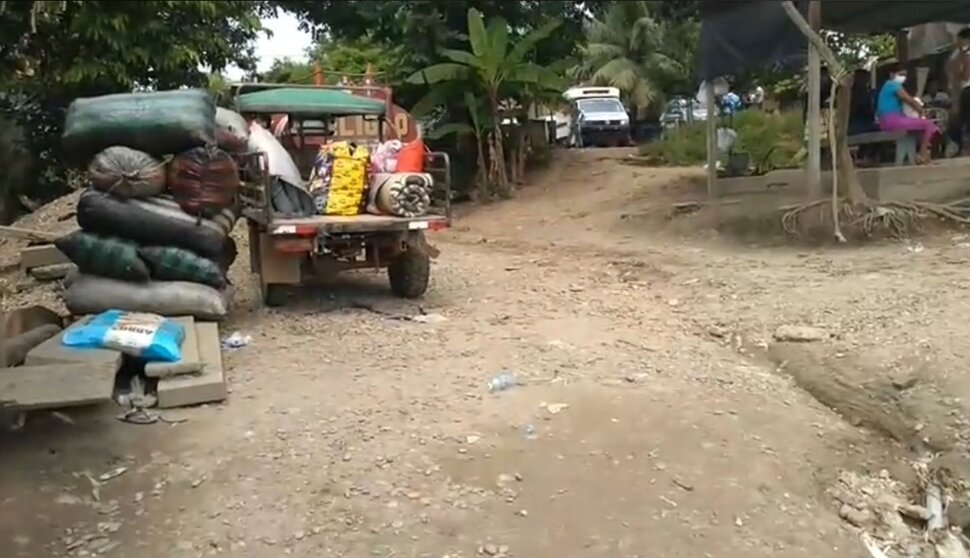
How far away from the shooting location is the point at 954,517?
4.50 meters

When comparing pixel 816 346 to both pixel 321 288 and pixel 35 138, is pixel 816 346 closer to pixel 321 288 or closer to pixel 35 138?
pixel 321 288

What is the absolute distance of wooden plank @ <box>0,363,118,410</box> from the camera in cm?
441

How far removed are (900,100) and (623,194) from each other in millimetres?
4441

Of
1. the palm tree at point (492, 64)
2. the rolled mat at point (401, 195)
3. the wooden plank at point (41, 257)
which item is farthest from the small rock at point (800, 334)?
the palm tree at point (492, 64)

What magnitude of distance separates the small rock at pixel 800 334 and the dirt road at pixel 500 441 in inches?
3.9

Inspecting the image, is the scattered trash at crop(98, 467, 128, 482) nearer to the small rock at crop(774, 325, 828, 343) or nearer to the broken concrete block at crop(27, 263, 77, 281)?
the small rock at crop(774, 325, 828, 343)

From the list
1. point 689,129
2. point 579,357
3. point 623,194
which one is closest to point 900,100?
point 623,194

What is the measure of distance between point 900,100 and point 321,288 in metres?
6.39

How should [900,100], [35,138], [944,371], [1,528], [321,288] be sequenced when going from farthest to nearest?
[35,138] < [900,100] < [321,288] < [944,371] < [1,528]

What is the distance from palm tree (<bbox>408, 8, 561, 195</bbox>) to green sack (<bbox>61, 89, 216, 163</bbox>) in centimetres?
775

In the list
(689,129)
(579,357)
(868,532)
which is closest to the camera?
(868,532)

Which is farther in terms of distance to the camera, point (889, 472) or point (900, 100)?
point (900, 100)

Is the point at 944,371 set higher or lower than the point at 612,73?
lower

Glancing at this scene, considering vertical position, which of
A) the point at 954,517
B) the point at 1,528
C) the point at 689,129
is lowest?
the point at 954,517
